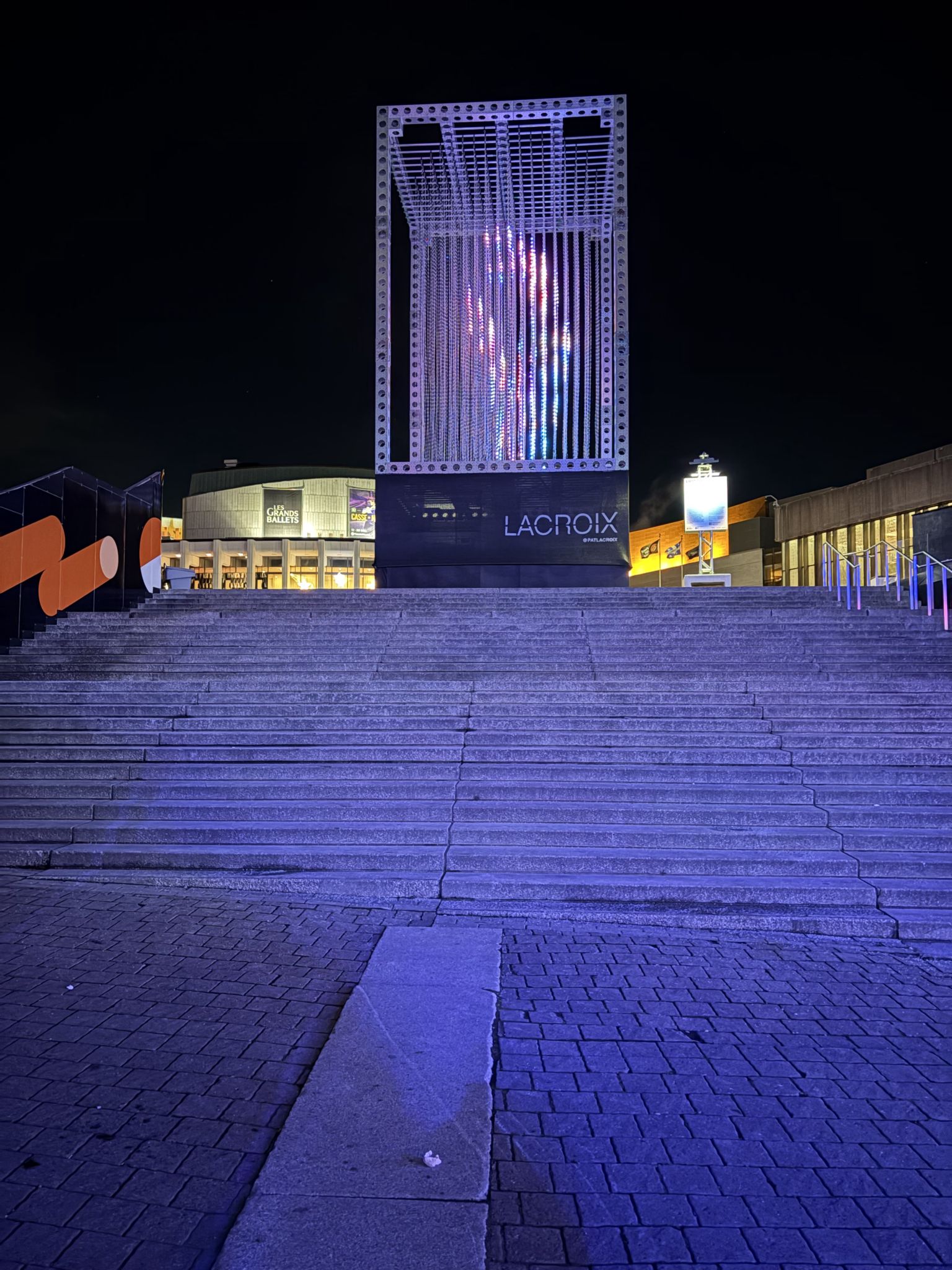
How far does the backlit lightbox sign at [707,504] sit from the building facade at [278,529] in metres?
26.9

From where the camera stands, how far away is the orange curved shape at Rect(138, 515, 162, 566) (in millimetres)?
14219

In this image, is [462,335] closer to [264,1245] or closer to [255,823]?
[255,823]

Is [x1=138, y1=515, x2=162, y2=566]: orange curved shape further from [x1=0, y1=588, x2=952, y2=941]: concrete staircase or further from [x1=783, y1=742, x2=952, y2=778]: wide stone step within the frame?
[x1=783, y1=742, x2=952, y2=778]: wide stone step

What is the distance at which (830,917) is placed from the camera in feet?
16.3

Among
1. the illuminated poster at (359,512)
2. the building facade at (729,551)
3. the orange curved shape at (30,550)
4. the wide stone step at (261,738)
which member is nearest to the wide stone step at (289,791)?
the wide stone step at (261,738)

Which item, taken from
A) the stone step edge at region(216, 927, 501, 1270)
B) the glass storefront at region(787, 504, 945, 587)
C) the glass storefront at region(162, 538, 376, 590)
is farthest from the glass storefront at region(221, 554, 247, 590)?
the stone step edge at region(216, 927, 501, 1270)

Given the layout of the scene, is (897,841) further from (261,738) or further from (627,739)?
(261,738)

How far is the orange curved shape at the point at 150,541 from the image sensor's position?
46.6ft

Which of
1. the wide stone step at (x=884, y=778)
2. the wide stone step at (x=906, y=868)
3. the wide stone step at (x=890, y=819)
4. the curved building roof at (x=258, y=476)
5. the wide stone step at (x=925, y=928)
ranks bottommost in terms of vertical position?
the wide stone step at (x=925, y=928)

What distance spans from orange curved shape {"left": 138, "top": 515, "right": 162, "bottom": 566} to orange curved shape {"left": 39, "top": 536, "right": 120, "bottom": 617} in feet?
2.61

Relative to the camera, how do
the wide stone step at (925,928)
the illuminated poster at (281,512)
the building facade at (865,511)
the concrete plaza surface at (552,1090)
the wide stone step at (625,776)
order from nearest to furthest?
the concrete plaza surface at (552,1090)
the wide stone step at (925,928)
the wide stone step at (625,776)
the building facade at (865,511)
the illuminated poster at (281,512)

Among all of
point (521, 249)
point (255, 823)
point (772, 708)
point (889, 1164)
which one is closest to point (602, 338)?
point (521, 249)

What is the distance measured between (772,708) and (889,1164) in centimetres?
573

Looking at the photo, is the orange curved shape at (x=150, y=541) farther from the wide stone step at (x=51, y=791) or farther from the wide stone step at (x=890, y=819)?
the wide stone step at (x=890, y=819)
